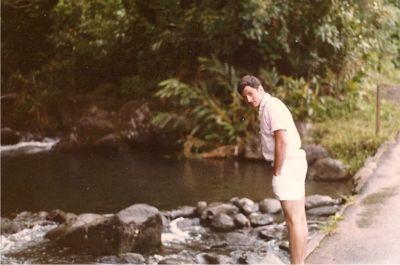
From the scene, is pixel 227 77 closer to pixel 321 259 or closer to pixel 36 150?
pixel 36 150

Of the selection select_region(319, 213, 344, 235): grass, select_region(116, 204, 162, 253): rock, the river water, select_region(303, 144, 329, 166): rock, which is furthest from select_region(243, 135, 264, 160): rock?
select_region(319, 213, 344, 235): grass

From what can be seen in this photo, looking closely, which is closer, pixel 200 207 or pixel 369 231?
pixel 369 231

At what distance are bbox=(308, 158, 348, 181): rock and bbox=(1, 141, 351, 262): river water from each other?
31 cm

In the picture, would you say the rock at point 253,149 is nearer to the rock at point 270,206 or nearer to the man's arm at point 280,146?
the rock at point 270,206

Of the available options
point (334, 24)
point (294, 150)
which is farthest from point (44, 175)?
point (294, 150)

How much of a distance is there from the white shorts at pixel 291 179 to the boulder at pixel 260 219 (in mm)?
4482

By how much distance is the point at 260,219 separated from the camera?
33.0 feet

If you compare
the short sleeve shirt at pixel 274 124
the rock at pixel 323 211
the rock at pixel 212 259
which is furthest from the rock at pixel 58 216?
the short sleeve shirt at pixel 274 124

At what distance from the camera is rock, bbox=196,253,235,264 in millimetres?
8320

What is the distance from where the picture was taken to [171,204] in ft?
37.1

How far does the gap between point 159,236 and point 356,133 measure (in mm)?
5915

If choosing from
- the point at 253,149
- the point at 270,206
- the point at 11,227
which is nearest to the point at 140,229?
the point at 11,227

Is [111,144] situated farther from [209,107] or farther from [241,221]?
[241,221]

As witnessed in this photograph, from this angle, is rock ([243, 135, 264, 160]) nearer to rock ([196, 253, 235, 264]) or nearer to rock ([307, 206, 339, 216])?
rock ([307, 206, 339, 216])
